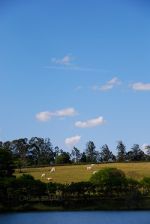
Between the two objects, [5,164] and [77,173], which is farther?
[77,173]

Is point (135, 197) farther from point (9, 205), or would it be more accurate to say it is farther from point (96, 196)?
point (9, 205)

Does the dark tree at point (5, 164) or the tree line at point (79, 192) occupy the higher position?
the dark tree at point (5, 164)

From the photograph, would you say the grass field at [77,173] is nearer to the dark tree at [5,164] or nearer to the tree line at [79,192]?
the dark tree at [5,164]

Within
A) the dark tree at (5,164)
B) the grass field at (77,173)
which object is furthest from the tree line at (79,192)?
the grass field at (77,173)

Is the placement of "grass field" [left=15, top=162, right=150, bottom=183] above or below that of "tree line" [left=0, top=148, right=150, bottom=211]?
above

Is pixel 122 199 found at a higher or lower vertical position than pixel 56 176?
lower

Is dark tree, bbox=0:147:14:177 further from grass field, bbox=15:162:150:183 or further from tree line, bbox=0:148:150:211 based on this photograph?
grass field, bbox=15:162:150:183

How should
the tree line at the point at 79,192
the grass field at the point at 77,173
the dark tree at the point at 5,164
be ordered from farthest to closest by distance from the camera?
the grass field at the point at 77,173, the dark tree at the point at 5,164, the tree line at the point at 79,192

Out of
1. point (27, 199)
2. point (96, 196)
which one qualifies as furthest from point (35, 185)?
point (96, 196)

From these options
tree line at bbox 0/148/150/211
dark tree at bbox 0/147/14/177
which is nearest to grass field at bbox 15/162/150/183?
dark tree at bbox 0/147/14/177

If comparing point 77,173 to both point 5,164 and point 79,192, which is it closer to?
point 5,164

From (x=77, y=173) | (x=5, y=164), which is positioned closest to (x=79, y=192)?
(x=5, y=164)

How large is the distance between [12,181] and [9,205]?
17.4ft

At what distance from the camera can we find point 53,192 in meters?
114
